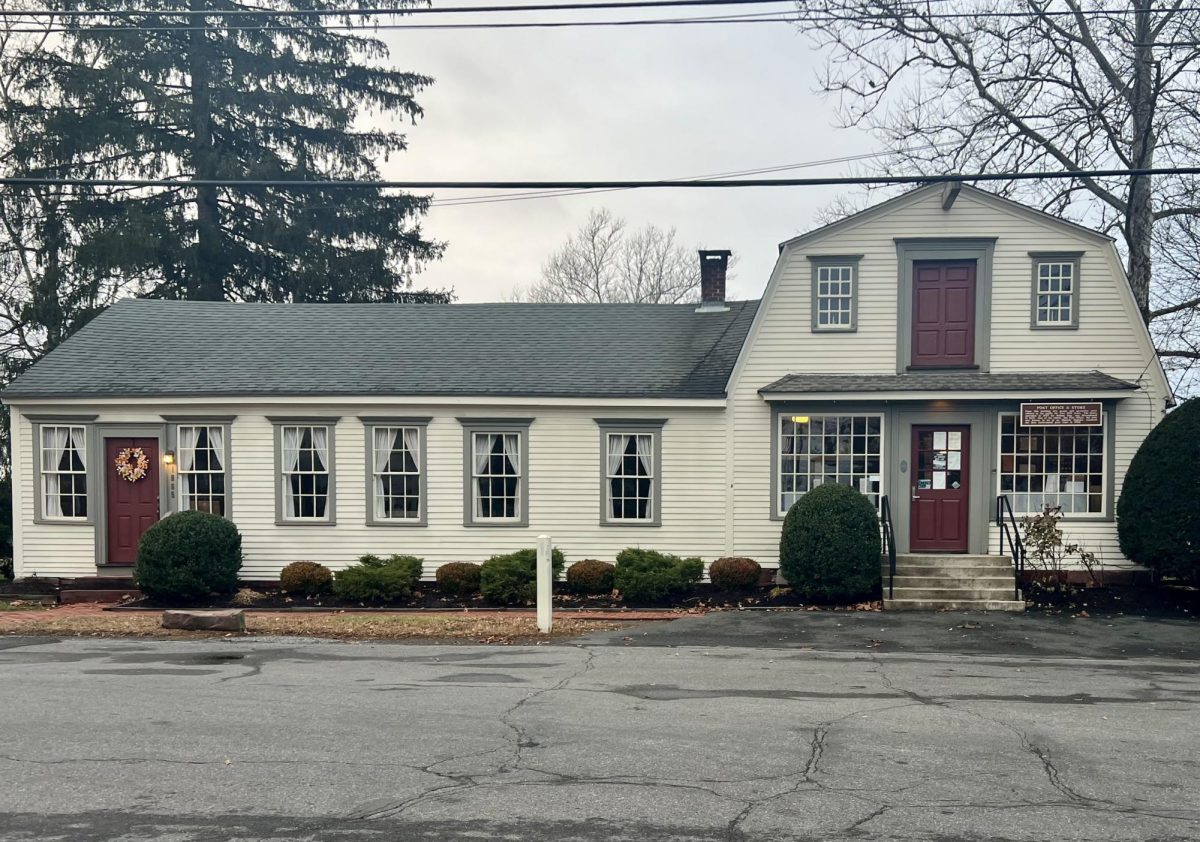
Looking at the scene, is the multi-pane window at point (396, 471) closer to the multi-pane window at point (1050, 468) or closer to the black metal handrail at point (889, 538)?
the black metal handrail at point (889, 538)

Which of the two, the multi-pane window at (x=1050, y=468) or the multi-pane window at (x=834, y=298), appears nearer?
the multi-pane window at (x=1050, y=468)

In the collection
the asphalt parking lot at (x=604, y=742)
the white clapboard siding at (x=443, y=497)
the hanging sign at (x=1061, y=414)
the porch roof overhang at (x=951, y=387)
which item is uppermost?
the porch roof overhang at (x=951, y=387)

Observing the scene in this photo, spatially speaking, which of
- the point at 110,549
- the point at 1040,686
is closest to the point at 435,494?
the point at 110,549

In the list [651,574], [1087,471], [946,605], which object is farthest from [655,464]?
[1087,471]

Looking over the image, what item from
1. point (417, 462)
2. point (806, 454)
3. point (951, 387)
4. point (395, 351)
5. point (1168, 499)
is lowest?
point (1168, 499)

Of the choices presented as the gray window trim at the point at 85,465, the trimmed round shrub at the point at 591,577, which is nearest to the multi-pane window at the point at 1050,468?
the trimmed round shrub at the point at 591,577

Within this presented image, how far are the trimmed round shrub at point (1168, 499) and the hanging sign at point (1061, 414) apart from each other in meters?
0.90

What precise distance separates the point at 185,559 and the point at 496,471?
5337 mm

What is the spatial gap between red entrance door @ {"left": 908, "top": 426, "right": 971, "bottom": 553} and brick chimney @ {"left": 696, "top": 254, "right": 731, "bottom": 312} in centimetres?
563

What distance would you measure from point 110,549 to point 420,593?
5.88 metres

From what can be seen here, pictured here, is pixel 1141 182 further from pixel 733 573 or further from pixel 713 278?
pixel 733 573

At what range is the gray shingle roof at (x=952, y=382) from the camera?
1440cm

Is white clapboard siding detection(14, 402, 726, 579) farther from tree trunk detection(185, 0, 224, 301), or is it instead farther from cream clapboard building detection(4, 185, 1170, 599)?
tree trunk detection(185, 0, 224, 301)

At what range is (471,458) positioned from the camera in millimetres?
15922
